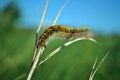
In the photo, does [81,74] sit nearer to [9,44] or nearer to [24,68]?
[24,68]

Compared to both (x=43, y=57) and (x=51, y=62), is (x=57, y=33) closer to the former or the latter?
(x=43, y=57)

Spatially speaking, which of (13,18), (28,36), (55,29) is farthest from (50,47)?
(55,29)

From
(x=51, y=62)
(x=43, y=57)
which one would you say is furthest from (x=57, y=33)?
(x=51, y=62)

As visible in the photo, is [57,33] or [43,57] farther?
[43,57]

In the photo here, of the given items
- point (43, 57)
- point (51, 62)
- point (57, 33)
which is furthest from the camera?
point (51, 62)

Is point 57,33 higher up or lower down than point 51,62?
higher up

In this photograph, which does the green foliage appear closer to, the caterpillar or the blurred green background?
the blurred green background

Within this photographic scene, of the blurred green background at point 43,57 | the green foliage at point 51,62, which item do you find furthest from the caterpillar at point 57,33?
the blurred green background at point 43,57

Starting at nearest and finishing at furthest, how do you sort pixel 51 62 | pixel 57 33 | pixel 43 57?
pixel 57 33
pixel 43 57
pixel 51 62

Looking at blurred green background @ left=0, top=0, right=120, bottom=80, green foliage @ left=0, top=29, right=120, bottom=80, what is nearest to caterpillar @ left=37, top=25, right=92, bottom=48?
green foliage @ left=0, top=29, right=120, bottom=80

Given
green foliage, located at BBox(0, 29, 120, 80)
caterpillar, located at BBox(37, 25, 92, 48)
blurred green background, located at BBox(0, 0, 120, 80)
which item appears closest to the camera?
caterpillar, located at BBox(37, 25, 92, 48)

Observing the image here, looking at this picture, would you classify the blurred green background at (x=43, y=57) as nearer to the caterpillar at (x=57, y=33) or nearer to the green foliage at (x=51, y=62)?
the green foliage at (x=51, y=62)
